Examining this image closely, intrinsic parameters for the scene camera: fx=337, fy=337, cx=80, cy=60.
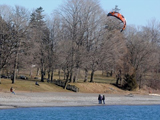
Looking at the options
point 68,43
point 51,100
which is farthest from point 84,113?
point 68,43

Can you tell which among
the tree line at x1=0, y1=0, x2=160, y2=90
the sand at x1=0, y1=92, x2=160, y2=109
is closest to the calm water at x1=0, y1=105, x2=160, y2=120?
the sand at x1=0, y1=92, x2=160, y2=109

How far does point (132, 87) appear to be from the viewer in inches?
2650

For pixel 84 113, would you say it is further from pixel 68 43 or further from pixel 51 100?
pixel 68 43

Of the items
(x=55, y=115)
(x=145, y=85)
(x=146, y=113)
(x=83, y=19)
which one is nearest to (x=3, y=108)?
(x=55, y=115)

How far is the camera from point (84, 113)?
39.8 m

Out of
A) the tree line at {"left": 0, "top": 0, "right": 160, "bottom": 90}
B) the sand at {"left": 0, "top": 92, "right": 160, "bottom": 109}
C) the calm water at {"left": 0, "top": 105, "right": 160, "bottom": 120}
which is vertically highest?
the tree line at {"left": 0, "top": 0, "right": 160, "bottom": 90}

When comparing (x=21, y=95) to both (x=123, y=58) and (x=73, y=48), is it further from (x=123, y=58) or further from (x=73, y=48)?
(x=123, y=58)

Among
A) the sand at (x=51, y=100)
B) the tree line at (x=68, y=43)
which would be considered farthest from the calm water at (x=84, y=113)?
the tree line at (x=68, y=43)

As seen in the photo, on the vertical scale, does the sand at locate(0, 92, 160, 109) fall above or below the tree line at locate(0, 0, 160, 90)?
below

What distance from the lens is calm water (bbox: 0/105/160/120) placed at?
34719 millimetres

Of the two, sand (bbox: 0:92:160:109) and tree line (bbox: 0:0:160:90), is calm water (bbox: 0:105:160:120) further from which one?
tree line (bbox: 0:0:160:90)

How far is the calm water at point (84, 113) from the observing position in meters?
34.7

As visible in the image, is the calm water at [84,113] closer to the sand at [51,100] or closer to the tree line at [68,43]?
the sand at [51,100]

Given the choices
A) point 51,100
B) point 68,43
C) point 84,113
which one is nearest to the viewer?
point 84,113
